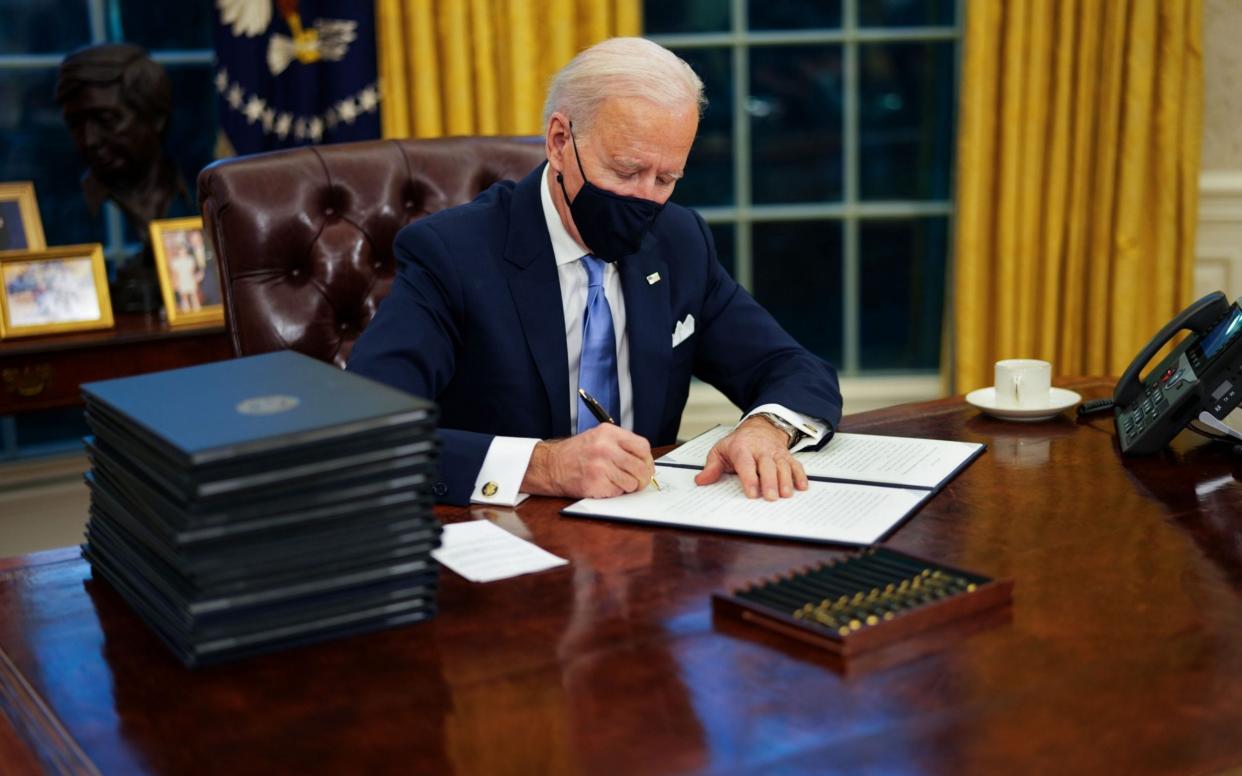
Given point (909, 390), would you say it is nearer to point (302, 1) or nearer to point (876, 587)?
point (302, 1)

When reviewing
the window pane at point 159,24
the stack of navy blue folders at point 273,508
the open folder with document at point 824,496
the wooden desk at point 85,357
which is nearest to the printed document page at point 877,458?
the open folder with document at point 824,496

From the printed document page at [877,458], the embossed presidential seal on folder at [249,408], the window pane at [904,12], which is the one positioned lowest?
the printed document page at [877,458]

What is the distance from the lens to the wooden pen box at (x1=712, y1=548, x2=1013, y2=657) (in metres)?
1.18

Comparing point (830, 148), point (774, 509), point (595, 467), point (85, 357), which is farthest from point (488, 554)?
point (830, 148)

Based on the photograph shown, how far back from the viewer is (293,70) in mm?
3387

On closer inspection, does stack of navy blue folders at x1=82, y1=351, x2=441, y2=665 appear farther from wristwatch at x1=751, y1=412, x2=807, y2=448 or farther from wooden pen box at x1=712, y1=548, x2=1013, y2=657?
wristwatch at x1=751, y1=412, x2=807, y2=448

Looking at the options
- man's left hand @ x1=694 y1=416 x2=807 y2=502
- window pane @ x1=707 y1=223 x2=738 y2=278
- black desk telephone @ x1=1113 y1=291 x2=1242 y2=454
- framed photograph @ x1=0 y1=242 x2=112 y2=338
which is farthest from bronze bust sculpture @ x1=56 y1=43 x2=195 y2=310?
black desk telephone @ x1=1113 y1=291 x2=1242 y2=454

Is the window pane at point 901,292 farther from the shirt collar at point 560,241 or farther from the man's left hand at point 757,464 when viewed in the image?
the man's left hand at point 757,464

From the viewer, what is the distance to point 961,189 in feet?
12.1

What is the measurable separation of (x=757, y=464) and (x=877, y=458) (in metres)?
0.22

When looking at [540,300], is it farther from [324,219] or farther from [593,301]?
[324,219]

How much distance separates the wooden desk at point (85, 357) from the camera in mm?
2828

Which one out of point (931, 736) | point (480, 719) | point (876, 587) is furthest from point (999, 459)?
point (480, 719)

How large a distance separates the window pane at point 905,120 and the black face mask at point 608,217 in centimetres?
203
